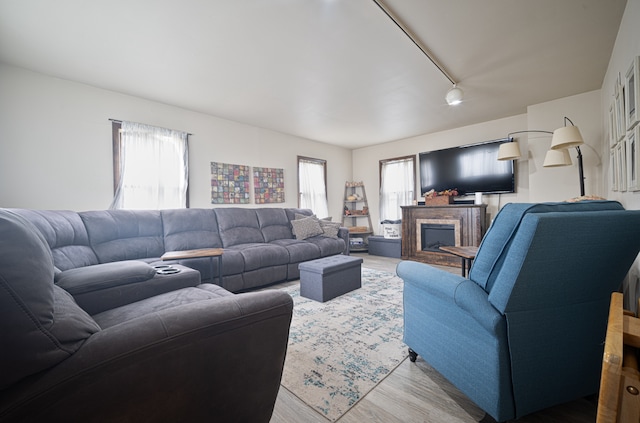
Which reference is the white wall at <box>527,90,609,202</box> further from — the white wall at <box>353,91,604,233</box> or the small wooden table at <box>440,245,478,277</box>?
the small wooden table at <box>440,245,478,277</box>

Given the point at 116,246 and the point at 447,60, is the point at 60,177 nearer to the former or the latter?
the point at 116,246

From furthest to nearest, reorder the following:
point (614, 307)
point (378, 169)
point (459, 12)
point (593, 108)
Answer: point (378, 169) → point (593, 108) → point (459, 12) → point (614, 307)

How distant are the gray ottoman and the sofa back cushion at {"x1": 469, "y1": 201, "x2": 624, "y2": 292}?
5.75 ft

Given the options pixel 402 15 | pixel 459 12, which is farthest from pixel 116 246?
pixel 459 12

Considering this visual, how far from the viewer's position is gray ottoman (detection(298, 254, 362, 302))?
286 cm

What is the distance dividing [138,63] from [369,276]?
154 inches

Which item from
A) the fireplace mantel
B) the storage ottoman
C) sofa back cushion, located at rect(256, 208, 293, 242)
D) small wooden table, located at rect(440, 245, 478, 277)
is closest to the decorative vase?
the fireplace mantel

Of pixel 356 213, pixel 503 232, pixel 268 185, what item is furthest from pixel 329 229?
pixel 503 232

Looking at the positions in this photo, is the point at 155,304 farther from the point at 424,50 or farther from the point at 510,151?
the point at 510,151

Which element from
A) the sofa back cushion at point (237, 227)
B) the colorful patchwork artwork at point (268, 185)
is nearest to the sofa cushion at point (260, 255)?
the sofa back cushion at point (237, 227)

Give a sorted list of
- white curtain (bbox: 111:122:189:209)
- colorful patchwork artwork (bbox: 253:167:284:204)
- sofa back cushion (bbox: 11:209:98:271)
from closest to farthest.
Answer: sofa back cushion (bbox: 11:209:98:271) → white curtain (bbox: 111:122:189:209) → colorful patchwork artwork (bbox: 253:167:284:204)

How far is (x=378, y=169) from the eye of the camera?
645 cm

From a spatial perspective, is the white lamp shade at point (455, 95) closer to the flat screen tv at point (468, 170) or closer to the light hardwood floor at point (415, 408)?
the flat screen tv at point (468, 170)

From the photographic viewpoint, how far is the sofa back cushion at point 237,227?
148 inches
